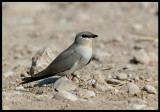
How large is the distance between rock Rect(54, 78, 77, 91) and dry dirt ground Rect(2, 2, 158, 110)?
0.34 ft

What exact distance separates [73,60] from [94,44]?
4.39m

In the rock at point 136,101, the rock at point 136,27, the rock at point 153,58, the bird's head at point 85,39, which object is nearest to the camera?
the rock at point 136,101

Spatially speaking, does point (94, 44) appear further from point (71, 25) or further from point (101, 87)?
point (101, 87)

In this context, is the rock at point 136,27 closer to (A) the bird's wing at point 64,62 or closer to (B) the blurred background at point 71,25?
(B) the blurred background at point 71,25

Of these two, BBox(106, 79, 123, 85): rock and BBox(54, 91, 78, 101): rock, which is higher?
BBox(106, 79, 123, 85): rock

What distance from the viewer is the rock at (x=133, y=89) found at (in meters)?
6.59

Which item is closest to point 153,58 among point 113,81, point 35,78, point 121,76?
point 121,76

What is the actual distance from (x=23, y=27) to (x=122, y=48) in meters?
4.09

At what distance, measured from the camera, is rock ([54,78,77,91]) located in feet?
22.3

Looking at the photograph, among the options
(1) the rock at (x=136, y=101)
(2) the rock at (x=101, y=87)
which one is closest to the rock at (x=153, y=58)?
(2) the rock at (x=101, y=87)

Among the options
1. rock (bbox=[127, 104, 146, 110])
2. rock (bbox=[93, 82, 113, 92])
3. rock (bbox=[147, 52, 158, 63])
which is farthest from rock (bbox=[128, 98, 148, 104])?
rock (bbox=[147, 52, 158, 63])

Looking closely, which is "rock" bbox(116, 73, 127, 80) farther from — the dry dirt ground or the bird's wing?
the bird's wing

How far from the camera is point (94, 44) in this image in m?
11.4

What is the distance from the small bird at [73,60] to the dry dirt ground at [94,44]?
0.73 feet
